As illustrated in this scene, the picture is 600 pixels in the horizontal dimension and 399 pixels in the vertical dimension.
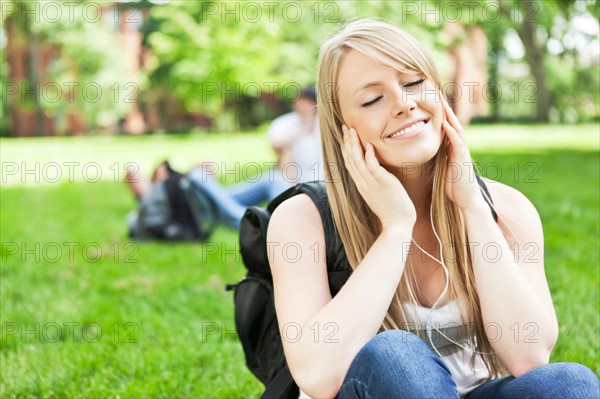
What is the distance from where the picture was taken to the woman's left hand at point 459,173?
2.06 m

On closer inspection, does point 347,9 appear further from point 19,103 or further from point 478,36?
point 19,103

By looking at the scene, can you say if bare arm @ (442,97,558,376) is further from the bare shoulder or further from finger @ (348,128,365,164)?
finger @ (348,128,365,164)

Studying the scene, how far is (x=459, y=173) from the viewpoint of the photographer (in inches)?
81.2

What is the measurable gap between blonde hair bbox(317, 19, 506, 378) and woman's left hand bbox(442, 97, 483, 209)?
6 centimetres

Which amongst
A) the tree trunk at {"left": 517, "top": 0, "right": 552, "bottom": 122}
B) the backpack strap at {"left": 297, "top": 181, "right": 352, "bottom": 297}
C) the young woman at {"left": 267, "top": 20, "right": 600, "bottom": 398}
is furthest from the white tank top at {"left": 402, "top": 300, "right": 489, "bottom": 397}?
the tree trunk at {"left": 517, "top": 0, "right": 552, "bottom": 122}

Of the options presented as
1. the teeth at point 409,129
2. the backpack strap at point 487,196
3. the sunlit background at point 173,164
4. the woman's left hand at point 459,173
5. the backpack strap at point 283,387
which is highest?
the teeth at point 409,129

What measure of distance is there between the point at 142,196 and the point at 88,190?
364cm

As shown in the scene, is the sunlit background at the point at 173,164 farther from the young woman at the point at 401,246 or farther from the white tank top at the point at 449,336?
the white tank top at the point at 449,336

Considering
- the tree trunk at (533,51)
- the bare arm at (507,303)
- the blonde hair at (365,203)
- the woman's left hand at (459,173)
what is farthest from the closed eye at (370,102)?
the tree trunk at (533,51)

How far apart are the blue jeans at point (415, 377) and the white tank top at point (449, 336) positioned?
296 millimetres

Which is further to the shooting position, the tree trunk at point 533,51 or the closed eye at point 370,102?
the tree trunk at point 533,51

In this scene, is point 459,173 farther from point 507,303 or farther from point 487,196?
point 507,303

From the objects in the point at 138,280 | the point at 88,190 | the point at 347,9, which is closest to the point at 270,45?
the point at 347,9

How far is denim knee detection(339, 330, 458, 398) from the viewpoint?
1.66m
